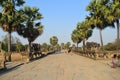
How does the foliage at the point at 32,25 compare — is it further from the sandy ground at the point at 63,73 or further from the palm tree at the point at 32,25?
the sandy ground at the point at 63,73

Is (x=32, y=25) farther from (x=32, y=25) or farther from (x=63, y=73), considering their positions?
(x=63, y=73)

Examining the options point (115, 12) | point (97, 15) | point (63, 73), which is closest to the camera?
point (63, 73)

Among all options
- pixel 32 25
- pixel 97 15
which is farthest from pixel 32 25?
pixel 97 15

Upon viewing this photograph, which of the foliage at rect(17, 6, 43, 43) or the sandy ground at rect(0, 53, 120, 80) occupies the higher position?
the foliage at rect(17, 6, 43, 43)

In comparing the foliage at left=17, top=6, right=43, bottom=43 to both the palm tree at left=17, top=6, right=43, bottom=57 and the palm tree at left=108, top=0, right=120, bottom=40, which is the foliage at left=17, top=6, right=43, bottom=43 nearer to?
the palm tree at left=17, top=6, right=43, bottom=57

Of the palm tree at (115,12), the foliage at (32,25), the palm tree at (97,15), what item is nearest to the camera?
the palm tree at (115,12)

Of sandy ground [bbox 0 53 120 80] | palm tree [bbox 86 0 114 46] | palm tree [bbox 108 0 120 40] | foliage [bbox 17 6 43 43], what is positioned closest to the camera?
sandy ground [bbox 0 53 120 80]

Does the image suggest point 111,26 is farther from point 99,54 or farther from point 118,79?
point 118,79

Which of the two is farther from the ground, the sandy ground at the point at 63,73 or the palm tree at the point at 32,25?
the palm tree at the point at 32,25

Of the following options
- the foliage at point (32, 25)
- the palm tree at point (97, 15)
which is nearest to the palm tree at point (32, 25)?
the foliage at point (32, 25)

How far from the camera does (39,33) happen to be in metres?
75.4

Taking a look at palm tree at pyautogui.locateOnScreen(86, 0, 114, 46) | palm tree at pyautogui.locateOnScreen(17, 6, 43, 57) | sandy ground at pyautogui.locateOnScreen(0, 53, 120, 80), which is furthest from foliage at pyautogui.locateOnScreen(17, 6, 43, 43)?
sandy ground at pyautogui.locateOnScreen(0, 53, 120, 80)

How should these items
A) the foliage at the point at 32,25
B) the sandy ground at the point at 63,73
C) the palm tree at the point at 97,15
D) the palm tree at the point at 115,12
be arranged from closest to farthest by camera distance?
1. the sandy ground at the point at 63,73
2. the palm tree at the point at 115,12
3. the palm tree at the point at 97,15
4. the foliage at the point at 32,25

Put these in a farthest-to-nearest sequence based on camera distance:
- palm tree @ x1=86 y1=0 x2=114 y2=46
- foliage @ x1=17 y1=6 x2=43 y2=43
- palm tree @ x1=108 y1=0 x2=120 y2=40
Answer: foliage @ x1=17 y1=6 x2=43 y2=43, palm tree @ x1=86 y1=0 x2=114 y2=46, palm tree @ x1=108 y1=0 x2=120 y2=40
